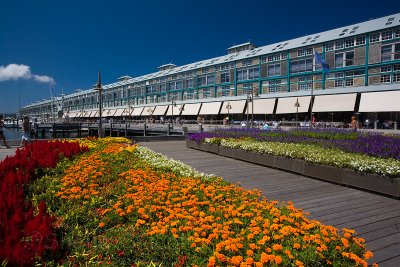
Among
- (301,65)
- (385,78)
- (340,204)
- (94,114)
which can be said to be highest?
(301,65)

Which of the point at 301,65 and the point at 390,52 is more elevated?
the point at 301,65

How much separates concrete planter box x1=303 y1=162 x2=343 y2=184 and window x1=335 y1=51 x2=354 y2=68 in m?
41.8

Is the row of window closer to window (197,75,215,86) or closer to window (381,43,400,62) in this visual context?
window (381,43,400,62)

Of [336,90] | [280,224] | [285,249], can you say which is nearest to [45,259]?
[285,249]

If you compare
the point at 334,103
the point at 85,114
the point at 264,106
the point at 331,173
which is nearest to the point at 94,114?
the point at 85,114

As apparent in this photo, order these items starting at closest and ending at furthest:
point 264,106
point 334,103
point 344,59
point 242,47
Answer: point 334,103 < point 344,59 < point 264,106 < point 242,47

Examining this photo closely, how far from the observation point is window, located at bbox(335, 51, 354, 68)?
43.9 metres

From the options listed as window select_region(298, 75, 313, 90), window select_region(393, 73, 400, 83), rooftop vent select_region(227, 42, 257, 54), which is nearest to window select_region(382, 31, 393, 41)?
window select_region(393, 73, 400, 83)

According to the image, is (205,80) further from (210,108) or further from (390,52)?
(390,52)

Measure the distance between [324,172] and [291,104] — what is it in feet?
139

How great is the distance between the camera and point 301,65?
50219 millimetres

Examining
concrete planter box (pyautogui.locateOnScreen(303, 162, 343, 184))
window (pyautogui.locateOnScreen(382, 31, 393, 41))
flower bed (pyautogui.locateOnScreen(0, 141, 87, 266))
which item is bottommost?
concrete planter box (pyautogui.locateOnScreen(303, 162, 343, 184))

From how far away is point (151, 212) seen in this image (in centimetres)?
420

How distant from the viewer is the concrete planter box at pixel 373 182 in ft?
21.0
